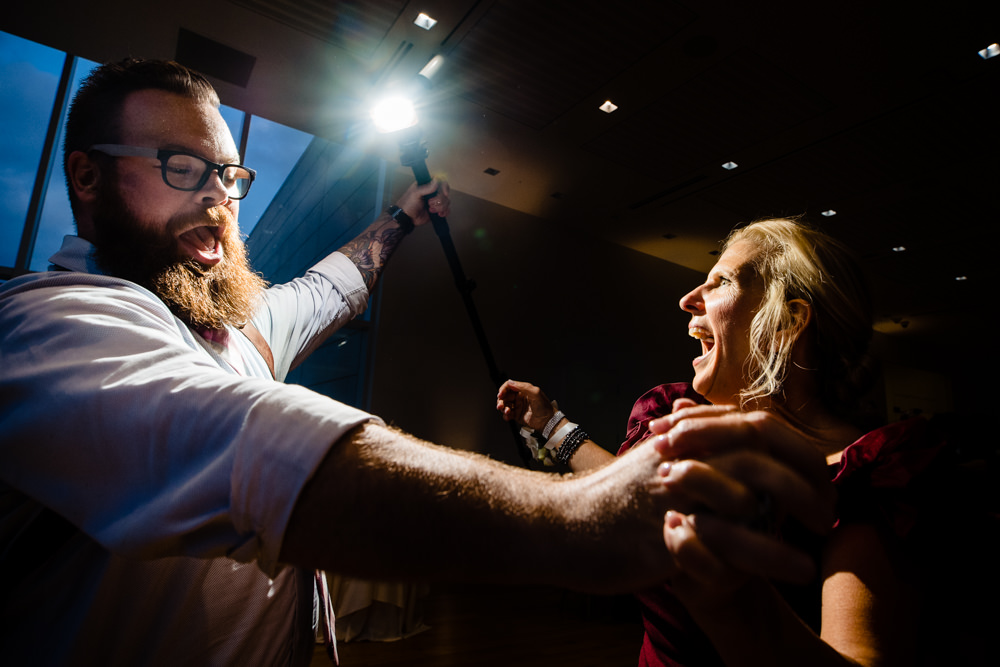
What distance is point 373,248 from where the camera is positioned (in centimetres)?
195

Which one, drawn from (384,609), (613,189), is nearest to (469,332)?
(613,189)

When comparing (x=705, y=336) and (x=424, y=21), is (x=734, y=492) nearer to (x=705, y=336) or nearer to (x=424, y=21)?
(x=705, y=336)

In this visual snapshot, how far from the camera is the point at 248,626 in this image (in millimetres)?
863

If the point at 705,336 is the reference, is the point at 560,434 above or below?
below

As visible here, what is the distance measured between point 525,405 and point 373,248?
35.7 inches

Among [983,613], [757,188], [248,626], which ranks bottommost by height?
[248,626]

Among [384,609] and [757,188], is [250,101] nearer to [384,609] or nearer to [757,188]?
[384,609]

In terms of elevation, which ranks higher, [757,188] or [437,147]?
[757,188]

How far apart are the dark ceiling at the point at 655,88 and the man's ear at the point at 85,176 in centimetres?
274

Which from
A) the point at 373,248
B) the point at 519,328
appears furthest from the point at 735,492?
the point at 519,328

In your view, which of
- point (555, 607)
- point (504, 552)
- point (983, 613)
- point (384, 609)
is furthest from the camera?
point (555, 607)

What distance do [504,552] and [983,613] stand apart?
102 centimetres

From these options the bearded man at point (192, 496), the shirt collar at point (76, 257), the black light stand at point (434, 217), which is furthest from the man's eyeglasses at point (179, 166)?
the black light stand at point (434, 217)

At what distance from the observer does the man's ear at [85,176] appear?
1.02m
